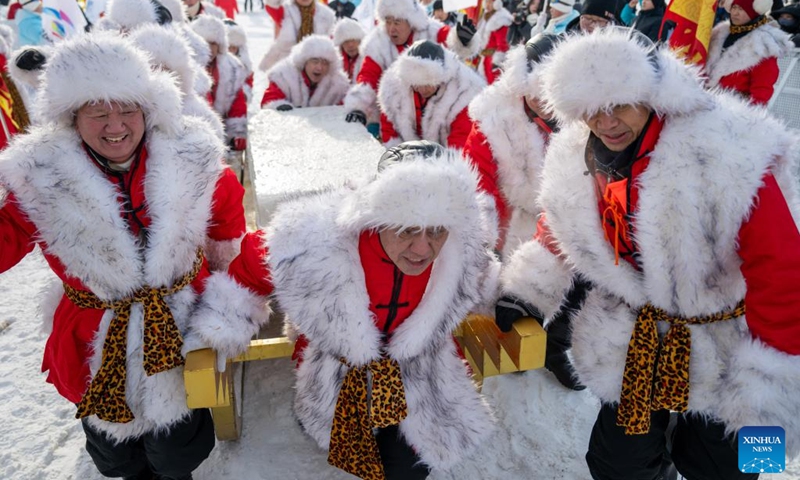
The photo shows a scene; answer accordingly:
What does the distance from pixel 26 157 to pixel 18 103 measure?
12.5 feet

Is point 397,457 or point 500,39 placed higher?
point 500,39

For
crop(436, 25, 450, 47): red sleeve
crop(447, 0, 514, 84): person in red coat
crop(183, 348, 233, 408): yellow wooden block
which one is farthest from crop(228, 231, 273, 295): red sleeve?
crop(447, 0, 514, 84): person in red coat

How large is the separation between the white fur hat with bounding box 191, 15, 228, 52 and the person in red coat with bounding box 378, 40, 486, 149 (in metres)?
2.17

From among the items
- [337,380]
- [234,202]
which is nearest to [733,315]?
[337,380]

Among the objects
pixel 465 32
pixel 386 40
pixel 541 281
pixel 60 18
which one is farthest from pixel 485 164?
pixel 60 18

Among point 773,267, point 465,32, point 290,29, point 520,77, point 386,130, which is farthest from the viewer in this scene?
point 290,29

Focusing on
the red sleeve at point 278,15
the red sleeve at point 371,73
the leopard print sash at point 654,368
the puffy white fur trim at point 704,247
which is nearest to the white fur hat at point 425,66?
the red sleeve at point 371,73

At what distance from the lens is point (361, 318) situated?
5.56 ft

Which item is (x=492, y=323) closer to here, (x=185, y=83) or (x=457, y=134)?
(x=457, y=134)

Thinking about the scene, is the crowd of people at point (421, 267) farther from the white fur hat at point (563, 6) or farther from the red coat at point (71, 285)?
the white fur hat at point (563, 6)

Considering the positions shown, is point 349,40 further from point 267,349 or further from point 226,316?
point 226,316

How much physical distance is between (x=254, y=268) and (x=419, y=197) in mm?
683

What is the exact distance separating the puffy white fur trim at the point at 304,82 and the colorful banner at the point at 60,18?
5.83 ft

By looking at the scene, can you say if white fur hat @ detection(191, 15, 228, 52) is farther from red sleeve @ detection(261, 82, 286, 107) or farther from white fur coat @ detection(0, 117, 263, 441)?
white fur coat @ detection(0, 117, 263, 441)
